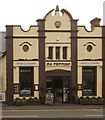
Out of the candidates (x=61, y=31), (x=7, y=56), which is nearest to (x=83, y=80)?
(x=61, y=31)

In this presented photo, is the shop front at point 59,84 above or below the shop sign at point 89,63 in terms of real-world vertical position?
below

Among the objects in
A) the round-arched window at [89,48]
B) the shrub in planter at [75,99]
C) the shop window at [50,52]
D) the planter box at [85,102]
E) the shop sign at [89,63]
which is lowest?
the planter box at [85,102]

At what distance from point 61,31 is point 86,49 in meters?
2.80

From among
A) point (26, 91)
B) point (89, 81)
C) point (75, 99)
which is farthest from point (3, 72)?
point (89, 81)

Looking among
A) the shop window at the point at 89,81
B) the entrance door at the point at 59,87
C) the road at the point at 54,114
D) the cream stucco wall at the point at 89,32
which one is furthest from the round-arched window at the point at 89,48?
the road at the point at 54,114

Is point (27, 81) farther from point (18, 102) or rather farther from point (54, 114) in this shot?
point (54, 114)

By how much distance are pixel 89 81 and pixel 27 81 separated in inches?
222

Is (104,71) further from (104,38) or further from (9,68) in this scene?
(9,68)

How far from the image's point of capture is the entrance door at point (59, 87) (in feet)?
124

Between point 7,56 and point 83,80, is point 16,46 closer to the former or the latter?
point 7,56

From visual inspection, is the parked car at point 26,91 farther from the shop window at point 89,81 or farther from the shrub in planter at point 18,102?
the shop window at point 89,81

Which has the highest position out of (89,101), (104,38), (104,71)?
(104,38)

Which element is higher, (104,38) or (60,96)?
(104,38)

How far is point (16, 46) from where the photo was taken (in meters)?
37.5
